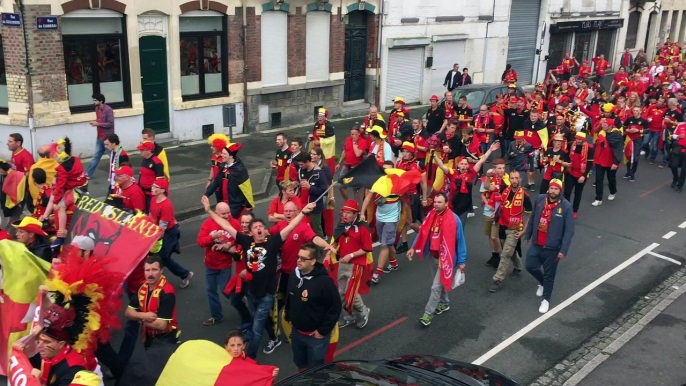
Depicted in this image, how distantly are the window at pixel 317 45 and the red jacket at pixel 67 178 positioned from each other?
1259 centimetres

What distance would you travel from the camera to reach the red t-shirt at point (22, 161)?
1020 cm

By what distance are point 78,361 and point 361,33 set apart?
19953mm

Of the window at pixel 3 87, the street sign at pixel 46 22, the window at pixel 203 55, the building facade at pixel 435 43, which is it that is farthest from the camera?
the building facade at pixel 435 43

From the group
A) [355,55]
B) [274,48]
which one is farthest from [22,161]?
[355,55]

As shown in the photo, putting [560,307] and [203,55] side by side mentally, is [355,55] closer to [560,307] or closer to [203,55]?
[203,55]

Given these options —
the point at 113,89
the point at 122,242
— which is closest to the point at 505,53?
the point at 113,89

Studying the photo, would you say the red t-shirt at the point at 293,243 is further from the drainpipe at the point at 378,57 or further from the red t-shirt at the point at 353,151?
the drainpipe at the point at 378,57

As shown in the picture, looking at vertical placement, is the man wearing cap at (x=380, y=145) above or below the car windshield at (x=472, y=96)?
below

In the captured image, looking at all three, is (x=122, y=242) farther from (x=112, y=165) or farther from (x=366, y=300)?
(x=112, y=165)

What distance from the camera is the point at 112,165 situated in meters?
11.0

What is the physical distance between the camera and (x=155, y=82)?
1762 centimetres

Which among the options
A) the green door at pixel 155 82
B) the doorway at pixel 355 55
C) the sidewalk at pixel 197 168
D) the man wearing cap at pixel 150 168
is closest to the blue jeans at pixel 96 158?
the sidewalk at pixel 197 168

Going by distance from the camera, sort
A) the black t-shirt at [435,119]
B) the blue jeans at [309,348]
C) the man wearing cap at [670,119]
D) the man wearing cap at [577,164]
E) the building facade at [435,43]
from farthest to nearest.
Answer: the building facade at [435,43] → the black t-shirt at [435,119] → the man wearing cap at [670,119] → the man wearing cap at [577,164] → the blue jeans at [309,348]

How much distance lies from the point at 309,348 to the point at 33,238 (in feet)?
11.6
